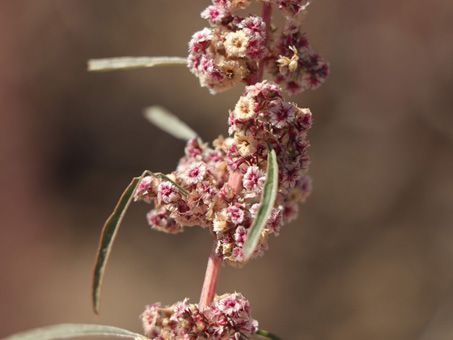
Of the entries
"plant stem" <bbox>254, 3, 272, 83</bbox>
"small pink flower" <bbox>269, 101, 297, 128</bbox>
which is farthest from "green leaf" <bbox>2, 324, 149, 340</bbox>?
"plant stem" <bbox>254, 3, 272, 83</bbox>

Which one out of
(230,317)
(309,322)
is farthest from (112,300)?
(230,317)

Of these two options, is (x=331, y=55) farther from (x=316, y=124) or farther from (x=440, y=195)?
(x=440, y=195)

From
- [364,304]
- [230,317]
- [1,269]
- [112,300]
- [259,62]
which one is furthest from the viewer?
[1,269]

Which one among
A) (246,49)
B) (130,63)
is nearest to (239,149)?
(246,49)

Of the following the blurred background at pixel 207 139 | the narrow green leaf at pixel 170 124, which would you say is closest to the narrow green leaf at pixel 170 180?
the narrow green leaf at pixel 170 124

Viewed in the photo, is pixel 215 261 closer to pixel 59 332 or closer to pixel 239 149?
pixel 239 149

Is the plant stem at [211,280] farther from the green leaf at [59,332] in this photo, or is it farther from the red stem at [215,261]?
the green leaf at [59,332]
